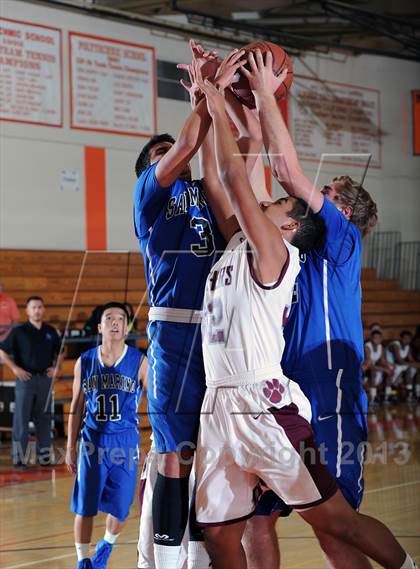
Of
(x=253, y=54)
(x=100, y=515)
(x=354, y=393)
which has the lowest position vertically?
(x=100, y=515)

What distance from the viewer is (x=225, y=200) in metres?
3.63

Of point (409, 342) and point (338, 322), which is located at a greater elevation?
point (338, 322)

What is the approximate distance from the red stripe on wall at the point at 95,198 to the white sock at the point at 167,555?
1172 centimetres

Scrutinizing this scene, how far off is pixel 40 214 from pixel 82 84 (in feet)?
7.22

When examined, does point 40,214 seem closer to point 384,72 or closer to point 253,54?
point 384,72

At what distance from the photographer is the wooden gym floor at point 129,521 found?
5.71m

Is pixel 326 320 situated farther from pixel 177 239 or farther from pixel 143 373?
pixel 143 373

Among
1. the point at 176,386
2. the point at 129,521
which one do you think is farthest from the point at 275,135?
the point at 129,521

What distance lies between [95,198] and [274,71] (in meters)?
11.8

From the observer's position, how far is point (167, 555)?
11.6 feet

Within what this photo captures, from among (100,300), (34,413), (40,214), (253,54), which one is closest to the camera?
(253,54)

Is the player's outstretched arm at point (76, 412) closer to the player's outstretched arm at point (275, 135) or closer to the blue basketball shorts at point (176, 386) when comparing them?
the blue basketball shorts at point (176, 386)

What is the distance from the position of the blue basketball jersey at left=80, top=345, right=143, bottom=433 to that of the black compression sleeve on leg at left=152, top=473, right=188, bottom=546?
2.02 m

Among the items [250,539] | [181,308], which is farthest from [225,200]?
[250,539]
